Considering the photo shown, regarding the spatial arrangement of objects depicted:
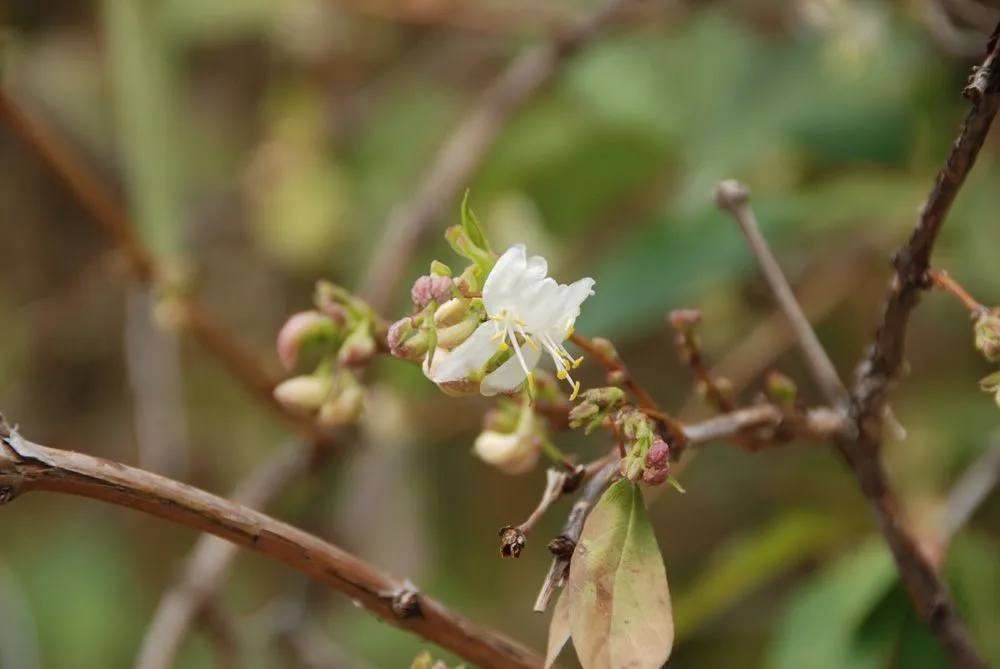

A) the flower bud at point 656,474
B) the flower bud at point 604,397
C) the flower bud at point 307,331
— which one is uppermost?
the flower bud at point 307,331

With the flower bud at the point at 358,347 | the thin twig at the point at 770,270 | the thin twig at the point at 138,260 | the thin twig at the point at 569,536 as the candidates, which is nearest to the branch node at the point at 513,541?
the thin twig at the point at 569,536

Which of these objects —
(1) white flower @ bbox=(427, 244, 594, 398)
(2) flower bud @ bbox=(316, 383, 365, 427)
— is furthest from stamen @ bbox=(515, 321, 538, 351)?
(2) flower bud @ bbox=(316, 383, 365, 427)

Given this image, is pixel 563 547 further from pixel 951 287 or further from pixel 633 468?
pixel 951 287

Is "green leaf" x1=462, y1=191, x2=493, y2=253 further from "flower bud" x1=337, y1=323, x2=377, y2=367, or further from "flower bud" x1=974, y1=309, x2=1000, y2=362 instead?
"flower bud" x1=974, y1=309, x2=1000, y2=362

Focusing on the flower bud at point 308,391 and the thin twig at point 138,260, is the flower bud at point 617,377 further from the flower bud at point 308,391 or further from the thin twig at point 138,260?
the thin twig at point 138,260

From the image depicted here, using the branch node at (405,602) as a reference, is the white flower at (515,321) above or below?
above

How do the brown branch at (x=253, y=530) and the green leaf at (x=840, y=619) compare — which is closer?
the brown branch at (x=253, y=530)
